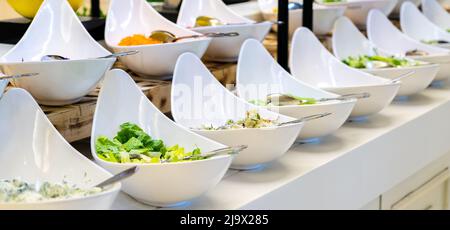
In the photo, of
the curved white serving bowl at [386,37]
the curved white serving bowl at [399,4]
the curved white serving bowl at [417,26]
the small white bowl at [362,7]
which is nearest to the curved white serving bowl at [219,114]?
the curved white serving bowl at [386,37]

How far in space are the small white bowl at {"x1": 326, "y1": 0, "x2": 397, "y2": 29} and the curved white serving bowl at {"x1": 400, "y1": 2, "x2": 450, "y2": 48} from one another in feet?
0.17

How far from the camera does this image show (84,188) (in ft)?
3.92

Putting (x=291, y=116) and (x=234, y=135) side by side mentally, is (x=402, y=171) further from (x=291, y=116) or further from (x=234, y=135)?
(x=234, y=135)

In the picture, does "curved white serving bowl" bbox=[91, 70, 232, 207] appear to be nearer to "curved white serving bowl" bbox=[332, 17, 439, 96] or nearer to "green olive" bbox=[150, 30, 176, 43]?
"green olive" bbox=[150, 30, 176, 43]

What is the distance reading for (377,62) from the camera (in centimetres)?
211

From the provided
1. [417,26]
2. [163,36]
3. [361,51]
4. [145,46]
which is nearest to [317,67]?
[361,51]

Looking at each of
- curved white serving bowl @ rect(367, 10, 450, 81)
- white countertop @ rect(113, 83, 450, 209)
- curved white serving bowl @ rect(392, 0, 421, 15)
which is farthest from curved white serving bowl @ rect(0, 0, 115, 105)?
curved white serving bowl @ rect(392, 0, 421, 15)

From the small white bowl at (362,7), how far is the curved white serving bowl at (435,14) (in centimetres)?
30

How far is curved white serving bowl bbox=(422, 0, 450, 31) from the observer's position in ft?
9.37

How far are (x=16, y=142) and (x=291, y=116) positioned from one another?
55cm

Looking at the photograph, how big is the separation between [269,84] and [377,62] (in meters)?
0.38

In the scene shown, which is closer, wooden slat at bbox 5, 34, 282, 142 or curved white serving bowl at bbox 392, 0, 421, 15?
wooden slat at bbox 5, 34, 282, 142

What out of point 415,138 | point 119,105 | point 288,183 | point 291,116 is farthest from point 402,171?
point 119,105

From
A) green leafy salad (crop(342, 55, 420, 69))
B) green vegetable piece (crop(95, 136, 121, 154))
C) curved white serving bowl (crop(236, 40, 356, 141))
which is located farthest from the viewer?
green leafy salad (crop(342, 55, 420, 69))
